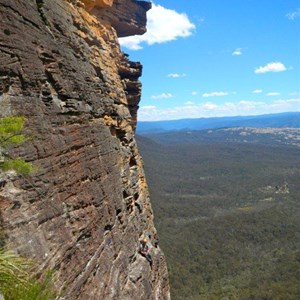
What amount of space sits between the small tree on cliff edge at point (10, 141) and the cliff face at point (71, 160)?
392 millimetres

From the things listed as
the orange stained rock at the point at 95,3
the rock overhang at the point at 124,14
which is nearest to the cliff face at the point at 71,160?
Result: the orange stained rock at the point at 95,3

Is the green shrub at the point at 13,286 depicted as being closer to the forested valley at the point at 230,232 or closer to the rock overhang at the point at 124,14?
the rock overhang at the point at 124,14

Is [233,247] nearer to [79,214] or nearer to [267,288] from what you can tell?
[267,288]

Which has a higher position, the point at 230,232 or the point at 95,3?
the point at 95,3

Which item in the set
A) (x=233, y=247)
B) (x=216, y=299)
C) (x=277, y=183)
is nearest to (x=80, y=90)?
(x=216, y=299)

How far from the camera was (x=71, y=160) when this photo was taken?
12.5 meters

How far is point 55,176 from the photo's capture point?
11.4 meters

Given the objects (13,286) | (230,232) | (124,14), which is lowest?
(230,232)

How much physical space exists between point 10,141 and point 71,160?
3413mm

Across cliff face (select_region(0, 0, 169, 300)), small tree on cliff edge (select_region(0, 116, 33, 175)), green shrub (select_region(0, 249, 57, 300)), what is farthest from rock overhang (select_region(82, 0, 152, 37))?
green shrub (select_region(0, 249, 57, 300))

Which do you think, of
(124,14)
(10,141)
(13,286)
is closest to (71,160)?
(10,141)

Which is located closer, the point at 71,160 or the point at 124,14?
the point at 71,160

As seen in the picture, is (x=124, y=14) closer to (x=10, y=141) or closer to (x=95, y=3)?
(x=95, y=3)

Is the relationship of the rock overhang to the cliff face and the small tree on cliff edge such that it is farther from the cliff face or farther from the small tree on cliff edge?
the small tree on cliff edge
